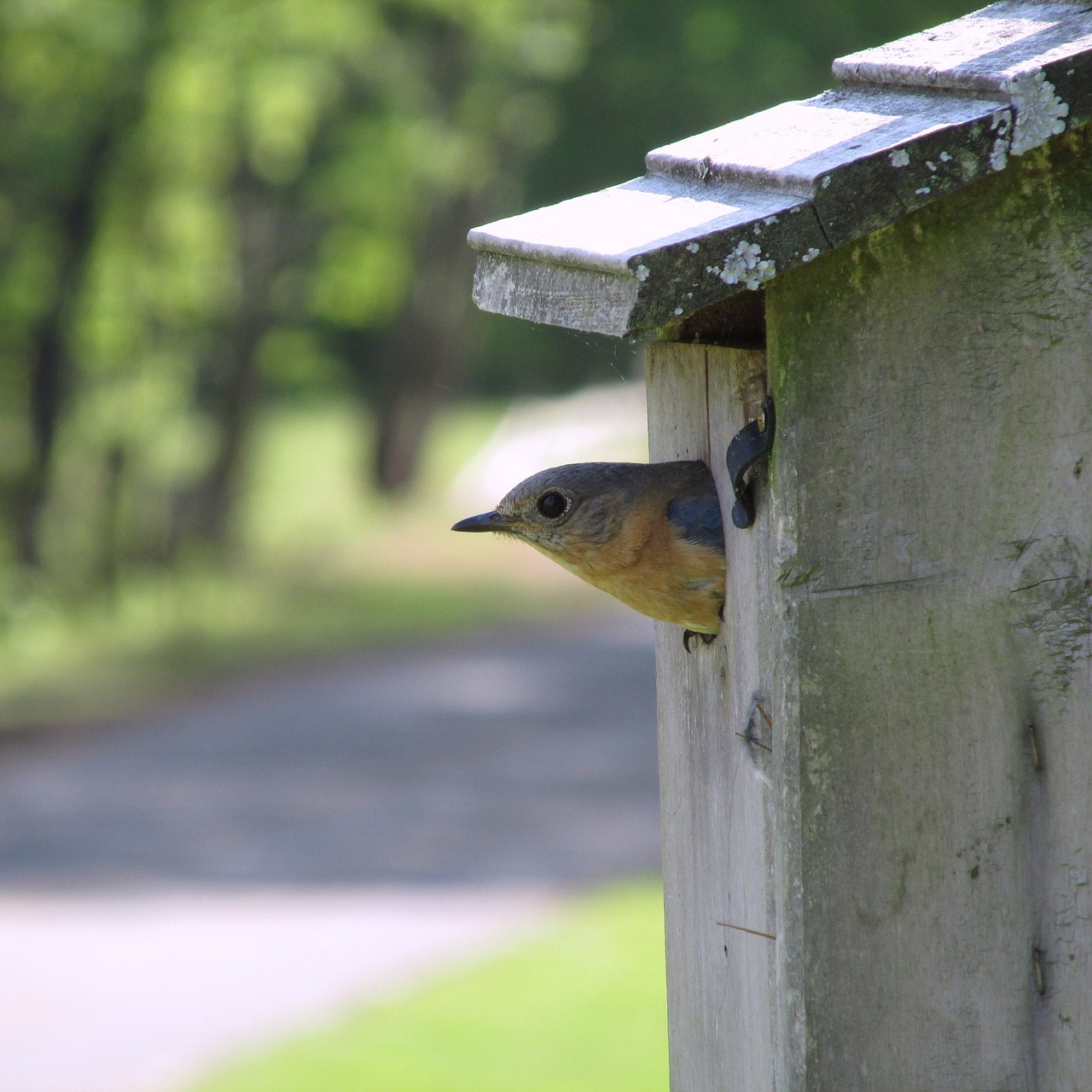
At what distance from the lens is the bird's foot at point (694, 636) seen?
2.24 meters

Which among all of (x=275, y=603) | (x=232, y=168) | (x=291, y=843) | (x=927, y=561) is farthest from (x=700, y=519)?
(x=232, y=168)

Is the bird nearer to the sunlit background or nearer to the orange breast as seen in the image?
the orange breast

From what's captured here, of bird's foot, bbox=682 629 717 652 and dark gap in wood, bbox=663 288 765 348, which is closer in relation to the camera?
dark gap in wood, bbox=663 288 765 348

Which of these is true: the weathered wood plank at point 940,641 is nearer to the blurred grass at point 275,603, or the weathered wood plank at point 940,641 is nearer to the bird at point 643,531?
the bird at point 643,531

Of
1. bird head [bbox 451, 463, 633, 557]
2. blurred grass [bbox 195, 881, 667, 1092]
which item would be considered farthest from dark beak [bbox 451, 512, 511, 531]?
blurred grass [bbox 195, 881, 667, 1092]

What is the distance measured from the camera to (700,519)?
2207 mm

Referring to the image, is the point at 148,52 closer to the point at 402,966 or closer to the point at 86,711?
the point at 86,711

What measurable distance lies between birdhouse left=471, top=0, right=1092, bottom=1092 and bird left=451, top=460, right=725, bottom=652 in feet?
0.81

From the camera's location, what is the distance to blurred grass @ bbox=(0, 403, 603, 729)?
474 inches

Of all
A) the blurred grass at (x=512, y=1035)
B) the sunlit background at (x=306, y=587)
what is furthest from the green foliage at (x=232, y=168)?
the blurred grass at (x=512, y=1035)

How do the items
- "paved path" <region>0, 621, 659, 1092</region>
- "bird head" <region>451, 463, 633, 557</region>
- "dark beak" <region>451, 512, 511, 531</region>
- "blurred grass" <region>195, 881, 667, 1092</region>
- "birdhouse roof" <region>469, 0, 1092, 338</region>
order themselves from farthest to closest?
"paved path" <region>0, 621, 659, 1092</region> < "blurred grass" <region>195, 881, 667, 1092</region> < "dark beak" <region>451, 512, 511, 531</region> < "bird head" <region>451, 463, 633, 557</region> < "birdhouse roof" <region>469, 0, 1092, 338</region>

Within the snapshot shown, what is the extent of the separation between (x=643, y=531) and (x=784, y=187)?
663 millimetres

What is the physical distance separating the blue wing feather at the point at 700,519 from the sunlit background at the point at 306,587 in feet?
0.90

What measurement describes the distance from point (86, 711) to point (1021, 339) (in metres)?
10.3
